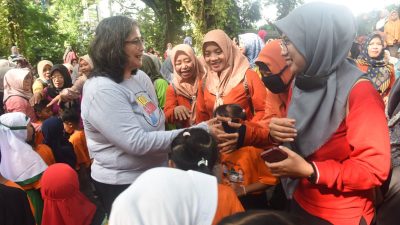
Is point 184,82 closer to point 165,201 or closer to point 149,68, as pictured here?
point 149,68

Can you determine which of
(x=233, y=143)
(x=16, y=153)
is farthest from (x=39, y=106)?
(x=233, y=143)

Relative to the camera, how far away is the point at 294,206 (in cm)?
169

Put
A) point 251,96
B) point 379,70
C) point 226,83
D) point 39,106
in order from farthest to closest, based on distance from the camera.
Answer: point 379,70, point 39,106, point 226,83, point 251,96

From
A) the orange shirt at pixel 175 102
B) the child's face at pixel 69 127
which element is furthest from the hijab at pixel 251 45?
the child's face at pixel 69 127

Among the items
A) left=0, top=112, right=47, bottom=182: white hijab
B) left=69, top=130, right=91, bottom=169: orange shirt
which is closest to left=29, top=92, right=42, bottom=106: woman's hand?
left=69, top=130, right=91, bottom=169: orange shirt

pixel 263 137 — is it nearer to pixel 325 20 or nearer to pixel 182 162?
→ pixel 182 162

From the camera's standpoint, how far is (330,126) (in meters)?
1.43

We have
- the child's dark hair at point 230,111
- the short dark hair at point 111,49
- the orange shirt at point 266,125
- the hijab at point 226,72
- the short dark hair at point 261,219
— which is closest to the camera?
the short dark hair at point 261,219

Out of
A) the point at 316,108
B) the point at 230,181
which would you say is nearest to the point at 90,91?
the point at 230,181

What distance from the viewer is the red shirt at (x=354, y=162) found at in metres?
1.30

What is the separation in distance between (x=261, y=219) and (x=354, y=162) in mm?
634

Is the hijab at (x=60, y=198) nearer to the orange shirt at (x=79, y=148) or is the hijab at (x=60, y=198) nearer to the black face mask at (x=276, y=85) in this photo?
the orange shirt at (x=79, y=148)

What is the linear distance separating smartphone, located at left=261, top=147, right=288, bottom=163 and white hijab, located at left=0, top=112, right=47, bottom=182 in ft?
7.19

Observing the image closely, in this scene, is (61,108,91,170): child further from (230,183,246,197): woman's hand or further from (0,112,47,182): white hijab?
(230,183,246,197): woman's hand
